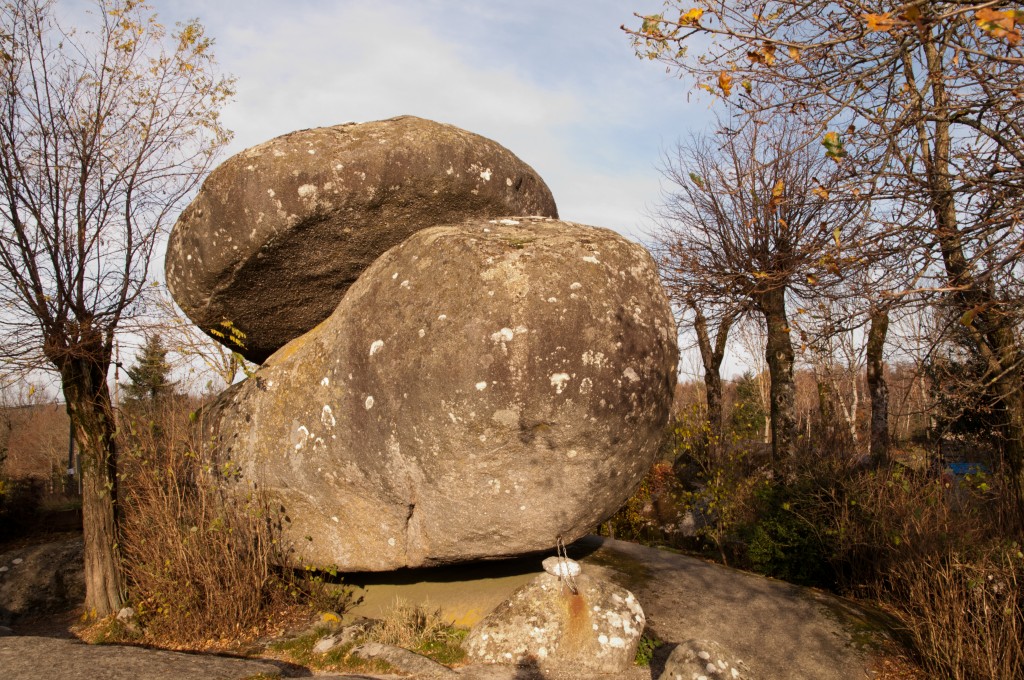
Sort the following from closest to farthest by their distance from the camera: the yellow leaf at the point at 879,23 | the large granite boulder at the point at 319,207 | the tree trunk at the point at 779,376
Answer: the yellow leaf at the point at 879,23, the large granite boulder at the point at 319,207, the tree trunk at the point at 779,376

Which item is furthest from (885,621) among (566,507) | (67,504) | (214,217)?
(67,504)

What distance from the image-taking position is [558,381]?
5113 millimetres

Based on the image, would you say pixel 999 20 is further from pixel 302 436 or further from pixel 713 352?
pixel 713 352

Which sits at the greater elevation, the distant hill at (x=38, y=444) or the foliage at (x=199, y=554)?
the distant hill at (x=38, y=444)

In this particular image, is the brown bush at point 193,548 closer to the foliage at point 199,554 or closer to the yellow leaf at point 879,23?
the foliage at point 199,554

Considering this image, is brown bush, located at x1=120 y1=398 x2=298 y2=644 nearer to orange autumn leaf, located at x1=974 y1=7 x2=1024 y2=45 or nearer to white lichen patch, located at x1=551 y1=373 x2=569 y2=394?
white lichen patch, located at x1=551 y1=373 x2=569 y2=394

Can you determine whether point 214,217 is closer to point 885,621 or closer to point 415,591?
point 415,591

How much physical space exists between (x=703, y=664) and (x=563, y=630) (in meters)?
1.13

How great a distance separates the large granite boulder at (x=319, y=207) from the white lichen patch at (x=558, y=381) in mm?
2261

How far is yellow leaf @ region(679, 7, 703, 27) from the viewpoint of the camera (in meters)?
3.92

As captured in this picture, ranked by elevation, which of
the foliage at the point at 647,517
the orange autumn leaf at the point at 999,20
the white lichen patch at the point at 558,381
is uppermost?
the orange autumn leaf at the point at 999,20

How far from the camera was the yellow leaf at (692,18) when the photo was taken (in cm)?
392

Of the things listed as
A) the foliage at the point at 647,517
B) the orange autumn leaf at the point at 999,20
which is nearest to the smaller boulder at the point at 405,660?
the orange autumn leaf at the point at 999,20

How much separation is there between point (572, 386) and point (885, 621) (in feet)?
12.2
